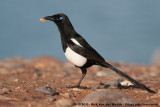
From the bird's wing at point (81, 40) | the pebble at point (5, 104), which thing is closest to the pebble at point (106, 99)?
the pebble at point (5, 104)

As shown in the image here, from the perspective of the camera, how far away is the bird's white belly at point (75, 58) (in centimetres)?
626

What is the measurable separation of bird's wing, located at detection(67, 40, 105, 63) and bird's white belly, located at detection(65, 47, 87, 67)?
0.21 feet

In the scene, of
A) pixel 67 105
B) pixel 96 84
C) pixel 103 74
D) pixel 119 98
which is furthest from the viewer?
pixel 103 74

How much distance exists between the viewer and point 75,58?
6258 millimetres

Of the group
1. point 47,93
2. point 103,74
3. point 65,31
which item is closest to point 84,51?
point 65,31

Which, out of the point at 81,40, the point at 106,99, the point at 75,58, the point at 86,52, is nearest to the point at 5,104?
the point at 106,99

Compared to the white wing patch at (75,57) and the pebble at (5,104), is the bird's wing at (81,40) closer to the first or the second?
the white wing patch at (75,57)

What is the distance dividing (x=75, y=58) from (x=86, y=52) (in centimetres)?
25

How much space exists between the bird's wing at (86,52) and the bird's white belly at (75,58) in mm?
65

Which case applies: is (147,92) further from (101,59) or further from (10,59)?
(10,59)

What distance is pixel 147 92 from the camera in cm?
655

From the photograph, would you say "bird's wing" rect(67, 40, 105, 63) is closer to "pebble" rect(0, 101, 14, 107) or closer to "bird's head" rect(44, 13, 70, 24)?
"bird's head" rect(44, 13, 70, 24)

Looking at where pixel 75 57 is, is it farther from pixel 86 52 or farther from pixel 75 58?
pixel 86 52

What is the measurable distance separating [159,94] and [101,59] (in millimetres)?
1333
